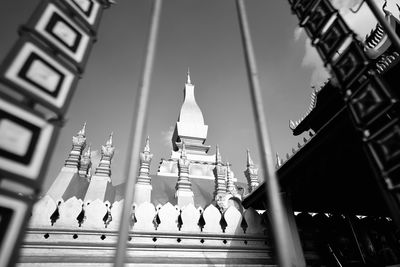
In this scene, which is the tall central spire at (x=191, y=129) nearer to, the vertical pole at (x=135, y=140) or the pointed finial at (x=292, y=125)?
the pointed finial at (x=292, y=125)

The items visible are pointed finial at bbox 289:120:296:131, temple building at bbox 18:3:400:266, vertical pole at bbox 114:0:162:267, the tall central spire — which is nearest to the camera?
vertical pole at bbox 114:0:162:267

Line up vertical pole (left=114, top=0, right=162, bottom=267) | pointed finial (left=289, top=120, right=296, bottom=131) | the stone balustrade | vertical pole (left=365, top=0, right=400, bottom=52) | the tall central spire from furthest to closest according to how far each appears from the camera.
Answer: the tall central spire
pointed finial (left=289, top=120, right=296, bottom=131)
the stone balustrade
vertical pole (left=365, top=0, right=400, bottom=52)
vertical pole (left=114, top=0, right=162, bottom=267)

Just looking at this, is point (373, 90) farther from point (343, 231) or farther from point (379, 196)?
point (379, 196)

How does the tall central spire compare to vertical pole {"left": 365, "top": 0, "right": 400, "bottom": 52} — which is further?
the tall central spire

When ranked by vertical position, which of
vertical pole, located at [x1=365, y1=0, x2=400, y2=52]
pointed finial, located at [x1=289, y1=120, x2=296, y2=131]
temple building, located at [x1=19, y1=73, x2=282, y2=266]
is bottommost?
temple building, located at [x1=19, y1=73, x2=282, y2=266]

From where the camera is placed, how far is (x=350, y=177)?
4.28 meters

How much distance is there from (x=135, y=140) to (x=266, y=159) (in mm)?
757

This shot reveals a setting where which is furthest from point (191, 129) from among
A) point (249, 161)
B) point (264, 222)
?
point (264, 222)

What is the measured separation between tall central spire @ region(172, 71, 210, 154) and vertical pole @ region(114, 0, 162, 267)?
27.7 metres

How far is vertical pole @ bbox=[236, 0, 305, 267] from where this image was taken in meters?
1.18

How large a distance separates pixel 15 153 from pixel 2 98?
35 cm

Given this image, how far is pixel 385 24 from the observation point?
241 cm

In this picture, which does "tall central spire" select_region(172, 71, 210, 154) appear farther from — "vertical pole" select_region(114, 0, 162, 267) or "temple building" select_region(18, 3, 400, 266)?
"vertical pole" select_region(114, 0, 162, 267)

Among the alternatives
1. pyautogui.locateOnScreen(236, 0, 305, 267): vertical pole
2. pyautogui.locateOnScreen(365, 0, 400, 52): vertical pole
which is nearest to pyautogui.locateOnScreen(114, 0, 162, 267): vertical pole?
pyautogui.locateOnScreen(236, 0, 305, 267): vertical pole
